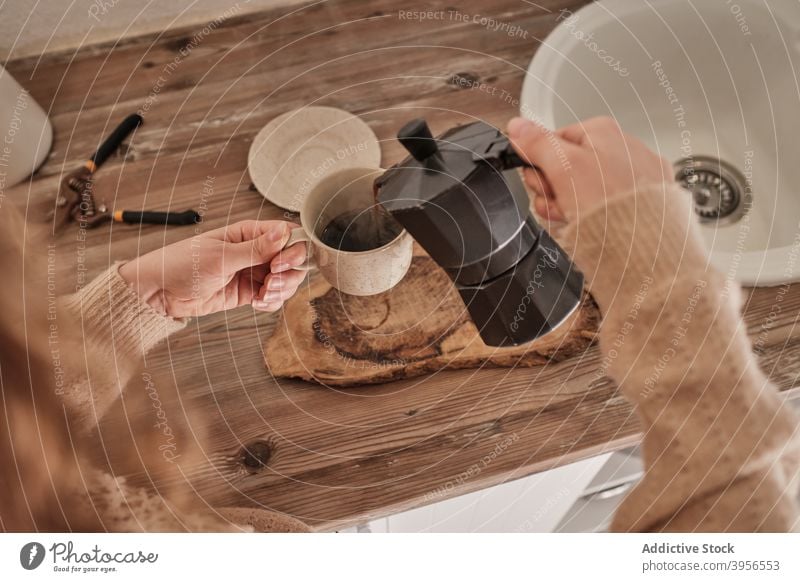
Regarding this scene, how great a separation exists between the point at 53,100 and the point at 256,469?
1.21 feet

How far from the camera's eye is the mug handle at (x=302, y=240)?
1.19ft

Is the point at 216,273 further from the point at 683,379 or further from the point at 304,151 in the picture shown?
the point at 683,379

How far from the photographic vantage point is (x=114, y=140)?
478 millimetres

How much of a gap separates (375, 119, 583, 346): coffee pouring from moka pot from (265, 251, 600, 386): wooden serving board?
0.07 meters

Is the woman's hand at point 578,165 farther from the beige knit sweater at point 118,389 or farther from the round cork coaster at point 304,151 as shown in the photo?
the beige knit sweater at point 118,389

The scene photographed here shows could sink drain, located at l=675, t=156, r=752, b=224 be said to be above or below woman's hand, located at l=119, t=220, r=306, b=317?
above

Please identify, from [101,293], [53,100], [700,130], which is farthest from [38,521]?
[700,130]

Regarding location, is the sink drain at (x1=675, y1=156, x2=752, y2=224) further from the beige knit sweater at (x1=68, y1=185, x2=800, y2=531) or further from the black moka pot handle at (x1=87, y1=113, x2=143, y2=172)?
the black moka pot handle at (x1=87, y1=113, x2=143, y2=172)

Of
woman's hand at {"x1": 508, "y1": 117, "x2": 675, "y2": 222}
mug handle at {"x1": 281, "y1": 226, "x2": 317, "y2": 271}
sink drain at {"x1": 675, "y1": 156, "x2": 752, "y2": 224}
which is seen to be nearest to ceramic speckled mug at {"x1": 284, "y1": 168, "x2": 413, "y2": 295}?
mug handle at {"x1": 281, "y1": 226, "x2": 317, "y2": 271}

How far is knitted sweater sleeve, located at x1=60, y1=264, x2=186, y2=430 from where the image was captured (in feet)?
1.32

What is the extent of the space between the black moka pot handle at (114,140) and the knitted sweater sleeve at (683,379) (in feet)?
1.23

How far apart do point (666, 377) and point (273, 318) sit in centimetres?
29

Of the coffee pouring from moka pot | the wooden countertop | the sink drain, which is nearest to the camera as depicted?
the coffee pouring from moka pot
